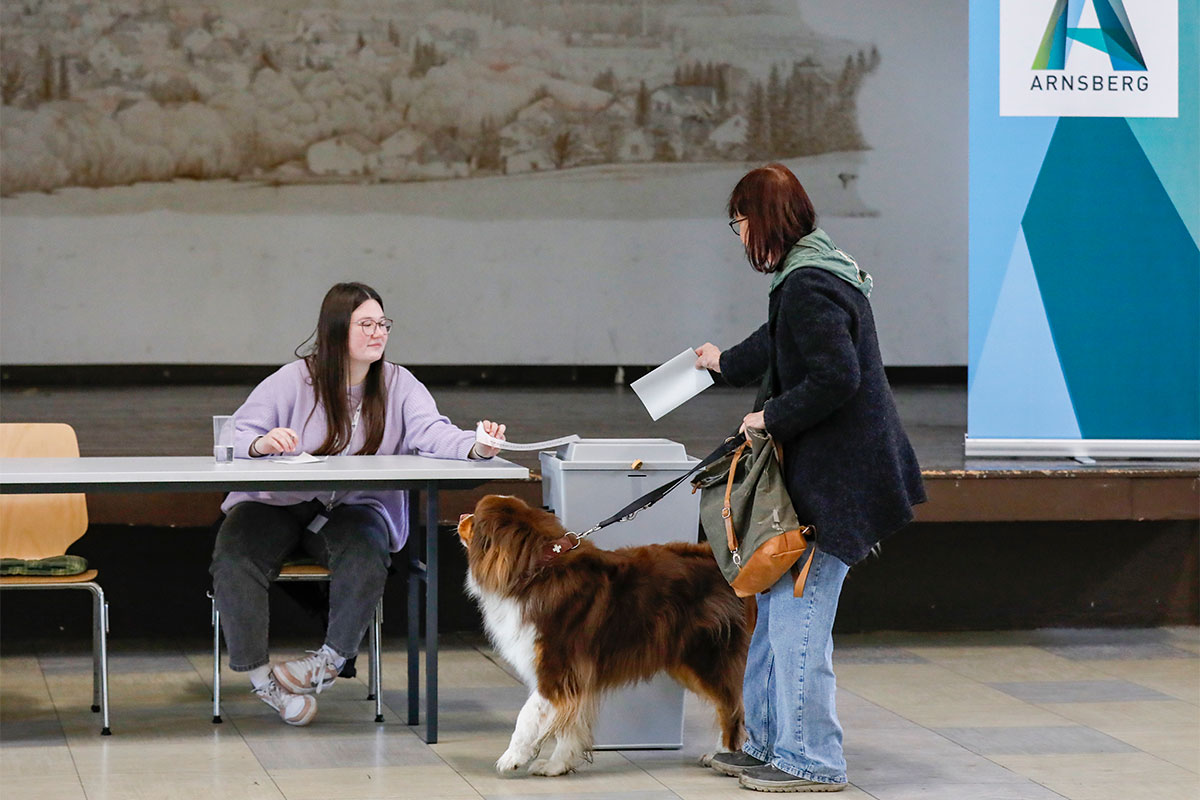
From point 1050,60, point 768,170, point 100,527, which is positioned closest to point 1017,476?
point 1050,60

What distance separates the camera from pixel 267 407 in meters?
3.87

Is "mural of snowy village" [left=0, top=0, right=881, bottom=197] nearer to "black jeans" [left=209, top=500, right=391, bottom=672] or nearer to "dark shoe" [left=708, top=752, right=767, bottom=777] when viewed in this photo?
"black jeans" [left=209, top=500, right=391, bottom=672]

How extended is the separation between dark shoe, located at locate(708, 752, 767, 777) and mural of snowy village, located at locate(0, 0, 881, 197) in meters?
8.33

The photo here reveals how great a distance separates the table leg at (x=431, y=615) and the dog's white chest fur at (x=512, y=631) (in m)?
0.37

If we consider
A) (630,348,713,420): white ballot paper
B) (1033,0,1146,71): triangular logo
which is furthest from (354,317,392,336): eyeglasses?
(1033,0,1146,71): triangular logo

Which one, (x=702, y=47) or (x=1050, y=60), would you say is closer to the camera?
(x=1050, y=60)

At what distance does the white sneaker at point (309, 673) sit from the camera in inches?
148

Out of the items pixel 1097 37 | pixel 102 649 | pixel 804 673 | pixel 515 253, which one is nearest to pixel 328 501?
pixel 102 649

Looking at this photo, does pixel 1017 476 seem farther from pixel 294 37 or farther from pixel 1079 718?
pixel 294 37

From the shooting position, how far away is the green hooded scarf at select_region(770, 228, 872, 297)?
3.09 meters

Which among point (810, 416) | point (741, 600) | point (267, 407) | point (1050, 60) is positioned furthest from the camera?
point (1050, 60)

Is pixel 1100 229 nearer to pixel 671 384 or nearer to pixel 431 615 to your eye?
pixel 671 384

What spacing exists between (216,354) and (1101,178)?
7.43m

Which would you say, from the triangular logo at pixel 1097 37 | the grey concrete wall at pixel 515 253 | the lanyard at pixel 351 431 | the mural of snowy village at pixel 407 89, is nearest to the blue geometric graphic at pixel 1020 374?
the triangular logo at pixel 1097 37
